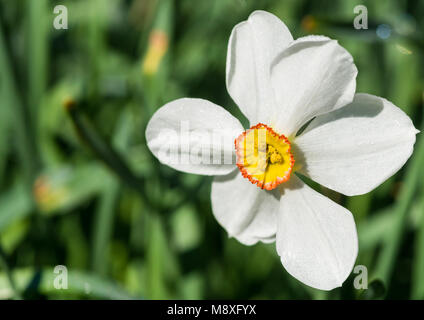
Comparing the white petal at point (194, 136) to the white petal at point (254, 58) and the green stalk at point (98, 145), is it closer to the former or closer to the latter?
the white petal at point (254, 58)

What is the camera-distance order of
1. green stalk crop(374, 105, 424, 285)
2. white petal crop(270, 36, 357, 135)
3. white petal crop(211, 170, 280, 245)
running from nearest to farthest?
white petal crop(270, 36, 357, 135) < white petal crop(211, 170, 280, 245) < green stalk crop(374, 105, 424, 285)

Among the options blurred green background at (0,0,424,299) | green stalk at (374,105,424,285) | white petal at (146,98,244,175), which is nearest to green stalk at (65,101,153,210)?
blurred green background at (0,0,424,299)

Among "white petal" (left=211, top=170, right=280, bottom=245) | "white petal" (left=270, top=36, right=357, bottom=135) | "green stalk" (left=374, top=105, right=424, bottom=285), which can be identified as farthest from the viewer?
"green stalk" (left=374, top=105, right=424, bottom=285)

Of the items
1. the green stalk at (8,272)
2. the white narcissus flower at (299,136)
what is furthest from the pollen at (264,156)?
the green stalk at (8,272)

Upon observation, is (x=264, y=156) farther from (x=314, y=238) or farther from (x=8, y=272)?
(x=8, y=272)

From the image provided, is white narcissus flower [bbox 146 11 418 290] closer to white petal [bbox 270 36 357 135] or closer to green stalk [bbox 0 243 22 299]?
white petal [bbox 270 36 357 135]
